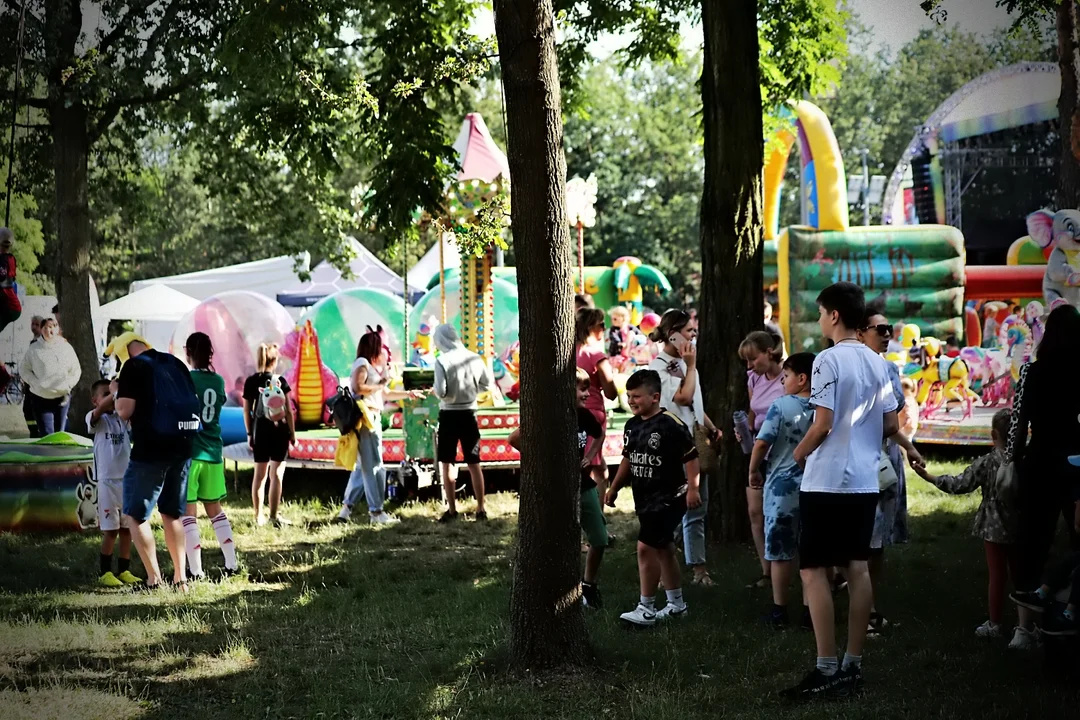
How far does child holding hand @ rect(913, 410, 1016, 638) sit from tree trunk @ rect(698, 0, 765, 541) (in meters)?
3.04

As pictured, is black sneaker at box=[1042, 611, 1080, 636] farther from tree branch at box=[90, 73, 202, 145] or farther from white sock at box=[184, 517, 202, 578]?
tree branch at box=[90, 73, 202, 145]

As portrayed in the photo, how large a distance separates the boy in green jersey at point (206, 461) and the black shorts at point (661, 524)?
3.55 meters

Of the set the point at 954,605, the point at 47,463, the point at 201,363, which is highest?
the point at 201,363

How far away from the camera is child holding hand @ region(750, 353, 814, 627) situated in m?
6.45

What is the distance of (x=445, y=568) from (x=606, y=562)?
1.24m

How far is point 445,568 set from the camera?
8.94 metres

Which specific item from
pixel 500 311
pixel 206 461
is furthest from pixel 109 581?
pixel 500 311

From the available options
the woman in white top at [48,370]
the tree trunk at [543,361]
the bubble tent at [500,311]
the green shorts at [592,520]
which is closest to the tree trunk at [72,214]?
the woman in white top at [48,370]

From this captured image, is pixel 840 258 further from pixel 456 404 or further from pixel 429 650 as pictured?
pixel 429 650

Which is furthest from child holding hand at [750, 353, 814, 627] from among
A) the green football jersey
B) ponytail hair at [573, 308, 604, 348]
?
the green football jersey

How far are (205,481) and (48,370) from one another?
4.35 metres

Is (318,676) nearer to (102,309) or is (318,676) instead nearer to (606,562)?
(606,562)

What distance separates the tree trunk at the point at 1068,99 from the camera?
37.3 feet

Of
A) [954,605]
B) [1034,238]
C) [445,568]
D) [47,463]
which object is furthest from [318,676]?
[1034,238]
